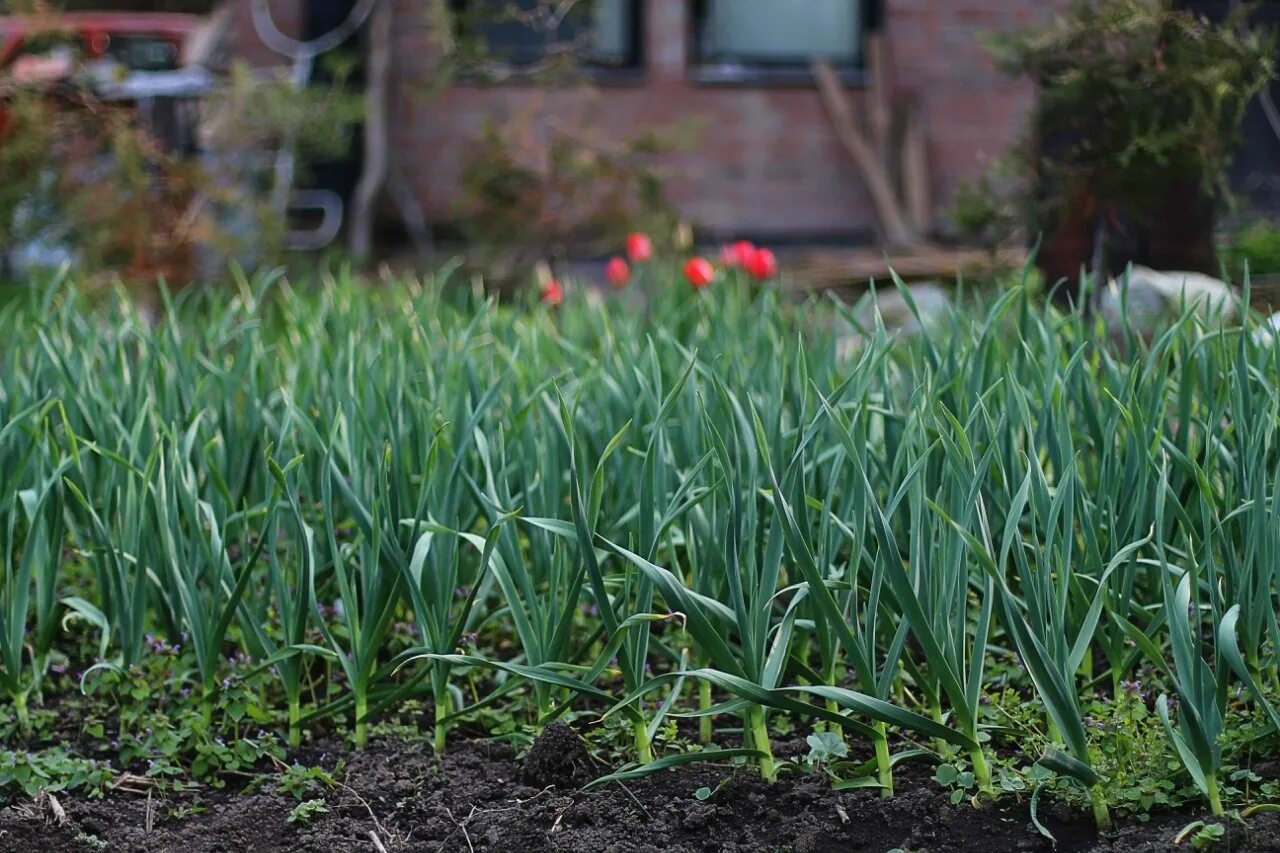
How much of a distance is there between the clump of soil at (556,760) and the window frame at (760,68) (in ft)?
25.5

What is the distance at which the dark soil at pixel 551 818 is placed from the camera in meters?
1.83

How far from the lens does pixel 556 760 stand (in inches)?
79.3

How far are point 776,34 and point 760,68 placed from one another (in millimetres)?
267

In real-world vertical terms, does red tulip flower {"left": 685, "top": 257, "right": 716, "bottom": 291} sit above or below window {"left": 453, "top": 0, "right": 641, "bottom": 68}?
below

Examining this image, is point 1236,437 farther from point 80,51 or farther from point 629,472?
point 80,51

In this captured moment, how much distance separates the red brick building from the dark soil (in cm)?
720

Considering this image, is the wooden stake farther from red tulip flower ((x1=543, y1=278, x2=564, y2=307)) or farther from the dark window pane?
red tulip flower ((x1=543, y1=278, x2=564, y2=307))

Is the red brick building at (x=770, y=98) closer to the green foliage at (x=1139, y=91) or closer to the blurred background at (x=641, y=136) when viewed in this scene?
the blurred background at (x=641, y=136)

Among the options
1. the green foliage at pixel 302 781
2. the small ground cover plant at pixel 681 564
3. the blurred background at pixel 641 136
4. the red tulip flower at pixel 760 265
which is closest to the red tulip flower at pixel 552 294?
the red tulip flower at pixel 760 265

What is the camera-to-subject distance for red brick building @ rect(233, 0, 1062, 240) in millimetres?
9172

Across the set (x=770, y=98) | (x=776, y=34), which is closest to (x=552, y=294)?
(x=770, y=98)

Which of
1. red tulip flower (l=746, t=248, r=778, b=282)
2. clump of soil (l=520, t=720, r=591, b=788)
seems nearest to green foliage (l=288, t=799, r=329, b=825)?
clump of soil (l=520, t=720, r=591, b=788)

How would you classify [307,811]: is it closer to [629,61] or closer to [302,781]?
[302,781]

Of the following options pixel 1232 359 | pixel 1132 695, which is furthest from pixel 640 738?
pixel 1232 359
